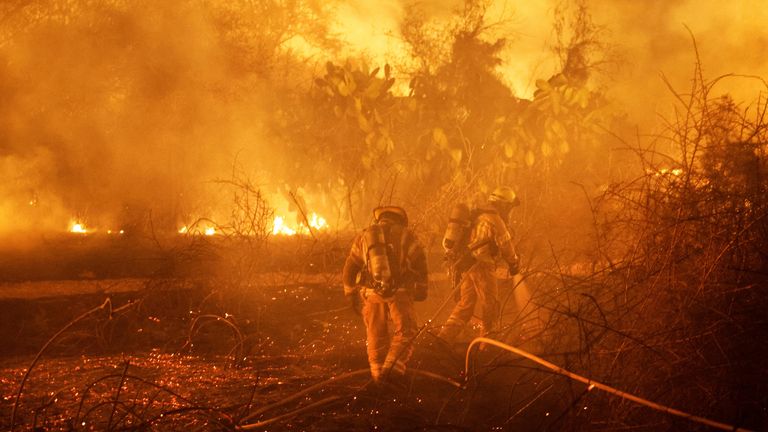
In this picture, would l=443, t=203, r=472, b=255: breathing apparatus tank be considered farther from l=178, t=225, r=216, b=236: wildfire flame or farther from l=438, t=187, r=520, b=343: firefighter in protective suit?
l=178, t=225, r=216, b=236: wildfire flame

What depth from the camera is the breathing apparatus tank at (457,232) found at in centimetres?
578

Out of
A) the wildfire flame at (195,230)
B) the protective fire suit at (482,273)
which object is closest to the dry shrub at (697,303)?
the protective fire suit at (482,273)

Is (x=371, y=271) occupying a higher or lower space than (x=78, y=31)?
lower

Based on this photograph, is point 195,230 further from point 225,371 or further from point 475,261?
point 475,261

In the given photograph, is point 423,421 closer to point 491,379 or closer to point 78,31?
point 491,379

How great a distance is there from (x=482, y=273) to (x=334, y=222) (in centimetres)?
819

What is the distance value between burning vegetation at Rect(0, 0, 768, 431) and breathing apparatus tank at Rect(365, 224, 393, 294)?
539 millimetres

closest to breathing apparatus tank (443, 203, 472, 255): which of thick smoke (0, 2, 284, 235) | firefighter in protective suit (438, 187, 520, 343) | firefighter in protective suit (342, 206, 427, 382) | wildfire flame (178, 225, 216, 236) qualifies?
firefighter in protective suit (438, 187, 520, 343)

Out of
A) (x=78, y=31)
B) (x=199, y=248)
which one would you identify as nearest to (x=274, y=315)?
(x=199, y=248)

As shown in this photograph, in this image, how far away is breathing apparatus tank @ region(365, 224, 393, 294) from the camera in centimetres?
461

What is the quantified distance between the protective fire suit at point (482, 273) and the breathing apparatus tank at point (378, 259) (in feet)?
4.19

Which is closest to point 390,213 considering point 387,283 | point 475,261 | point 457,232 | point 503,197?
point 387,283

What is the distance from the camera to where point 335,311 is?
7.23 m

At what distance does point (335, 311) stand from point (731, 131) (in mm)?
5024
